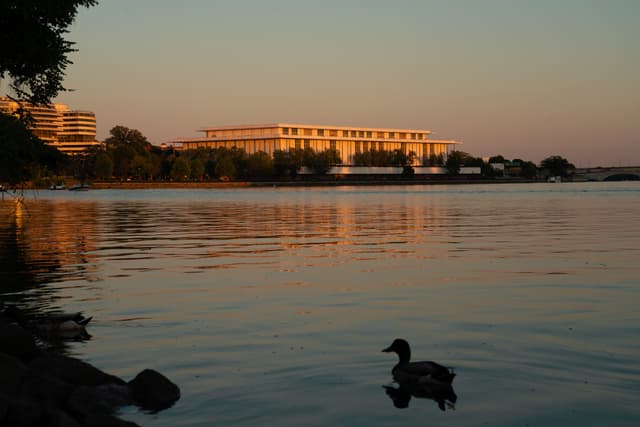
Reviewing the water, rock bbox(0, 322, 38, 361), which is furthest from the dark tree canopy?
rock bbox(0, 322, 38, 361)

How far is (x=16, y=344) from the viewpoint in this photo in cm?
1387

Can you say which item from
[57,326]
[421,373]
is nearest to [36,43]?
[57,326]

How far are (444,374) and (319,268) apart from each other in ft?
59.9

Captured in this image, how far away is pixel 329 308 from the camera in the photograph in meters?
21.9

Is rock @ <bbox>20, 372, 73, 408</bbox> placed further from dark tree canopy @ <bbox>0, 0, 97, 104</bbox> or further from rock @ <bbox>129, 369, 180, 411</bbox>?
dark tree canopy @ <bbox>0, 0, 97, 104</bbox>

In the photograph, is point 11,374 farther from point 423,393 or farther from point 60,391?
point 423,393

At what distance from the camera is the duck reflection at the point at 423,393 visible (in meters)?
13.2

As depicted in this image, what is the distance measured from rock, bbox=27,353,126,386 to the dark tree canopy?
17.8 m

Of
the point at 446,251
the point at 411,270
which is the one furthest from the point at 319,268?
the point at 446,251

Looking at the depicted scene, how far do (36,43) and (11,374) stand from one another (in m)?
20.7

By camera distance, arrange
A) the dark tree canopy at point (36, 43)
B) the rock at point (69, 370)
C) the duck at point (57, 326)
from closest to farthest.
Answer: the rock at point (69, 370)
the duck at point (57, 326)
the dark tree canopy at point (36, 43)

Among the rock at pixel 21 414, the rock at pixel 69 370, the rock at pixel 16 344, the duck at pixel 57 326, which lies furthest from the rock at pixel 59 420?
the duck at pixel 57 326

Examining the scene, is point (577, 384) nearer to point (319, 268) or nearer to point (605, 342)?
point (605, 342)

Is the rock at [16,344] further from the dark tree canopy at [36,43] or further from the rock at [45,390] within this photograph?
the dark tree canopy at [36,43]
